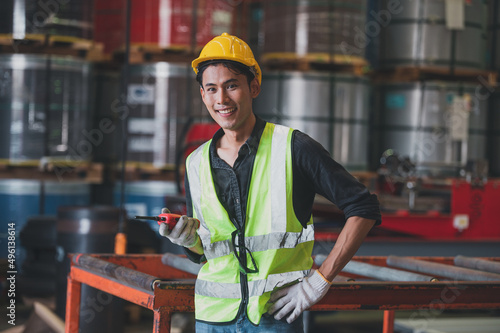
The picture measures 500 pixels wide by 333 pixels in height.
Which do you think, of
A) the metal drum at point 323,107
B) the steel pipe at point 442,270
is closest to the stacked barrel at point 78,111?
the metal drum at point 323,107

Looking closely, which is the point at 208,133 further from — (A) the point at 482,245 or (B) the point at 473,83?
(B) the point at 473,83

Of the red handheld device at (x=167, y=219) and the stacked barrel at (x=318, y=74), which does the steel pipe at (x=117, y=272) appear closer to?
the red handheld device at (x=167, y=219)

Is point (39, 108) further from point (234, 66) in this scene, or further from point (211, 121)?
point (234, 66)

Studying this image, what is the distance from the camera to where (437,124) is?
8289 mm

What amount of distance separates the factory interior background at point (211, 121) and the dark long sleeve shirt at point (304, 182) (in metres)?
2.84

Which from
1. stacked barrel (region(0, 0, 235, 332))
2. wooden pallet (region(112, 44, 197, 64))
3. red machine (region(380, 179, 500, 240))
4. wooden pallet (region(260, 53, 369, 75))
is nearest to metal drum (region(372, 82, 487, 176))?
wooden pallet (region(260, 53, 369, 75))

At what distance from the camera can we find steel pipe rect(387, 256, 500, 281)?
3002 mm

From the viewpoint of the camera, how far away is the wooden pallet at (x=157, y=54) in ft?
23.7

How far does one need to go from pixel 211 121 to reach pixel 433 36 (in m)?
3.06

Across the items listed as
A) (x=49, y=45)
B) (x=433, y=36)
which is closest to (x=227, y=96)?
(x=49, y=45)

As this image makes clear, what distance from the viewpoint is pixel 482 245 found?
5652mm

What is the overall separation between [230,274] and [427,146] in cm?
644

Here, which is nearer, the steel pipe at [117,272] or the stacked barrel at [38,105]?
the steel pipe at [117,272]

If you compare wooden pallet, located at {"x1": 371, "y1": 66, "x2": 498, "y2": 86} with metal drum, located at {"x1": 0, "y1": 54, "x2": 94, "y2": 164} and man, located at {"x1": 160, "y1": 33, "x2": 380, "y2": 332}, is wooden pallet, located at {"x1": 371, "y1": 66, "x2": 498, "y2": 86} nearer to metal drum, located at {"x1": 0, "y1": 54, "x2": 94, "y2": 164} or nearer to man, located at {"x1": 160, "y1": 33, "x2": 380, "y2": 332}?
metal drum, located at {"x1": 0, "y1": 54, "x2": 94, "y2": 164}
